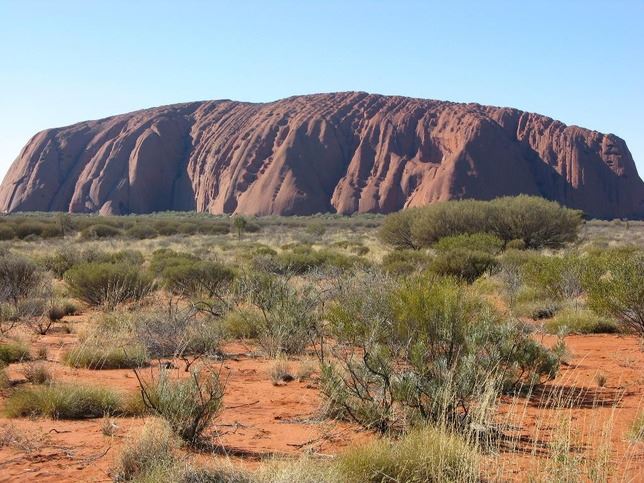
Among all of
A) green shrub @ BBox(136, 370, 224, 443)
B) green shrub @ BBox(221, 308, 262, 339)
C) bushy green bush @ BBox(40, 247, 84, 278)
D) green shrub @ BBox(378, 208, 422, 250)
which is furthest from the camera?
green shrub @ BBox(378, 208, 422, 250)

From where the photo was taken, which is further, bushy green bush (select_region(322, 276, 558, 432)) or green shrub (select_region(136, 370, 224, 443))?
bushy green bush (select_region(322, 276, 558, 432))

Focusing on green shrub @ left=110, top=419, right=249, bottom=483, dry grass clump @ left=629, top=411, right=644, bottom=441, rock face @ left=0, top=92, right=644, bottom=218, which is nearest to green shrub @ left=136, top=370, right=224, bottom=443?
green shrub @ left=110, top=419, right=249, bottom=483

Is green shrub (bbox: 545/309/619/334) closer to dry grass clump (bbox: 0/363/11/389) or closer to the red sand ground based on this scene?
the red sand ground

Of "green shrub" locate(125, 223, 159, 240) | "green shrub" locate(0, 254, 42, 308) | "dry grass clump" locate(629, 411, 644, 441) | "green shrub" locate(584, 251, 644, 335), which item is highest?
"green shrub" locate(584, 251, 644, 335)

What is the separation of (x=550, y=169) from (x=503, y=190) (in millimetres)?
11766

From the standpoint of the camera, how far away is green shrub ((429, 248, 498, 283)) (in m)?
16.6

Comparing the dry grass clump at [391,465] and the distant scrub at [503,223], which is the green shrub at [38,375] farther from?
the distant scrub at [503,223]

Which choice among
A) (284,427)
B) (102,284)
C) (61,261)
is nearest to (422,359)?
(284,427)

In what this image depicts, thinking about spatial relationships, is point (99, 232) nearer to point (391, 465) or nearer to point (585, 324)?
point (585, 324)

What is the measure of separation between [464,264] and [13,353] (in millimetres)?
11225

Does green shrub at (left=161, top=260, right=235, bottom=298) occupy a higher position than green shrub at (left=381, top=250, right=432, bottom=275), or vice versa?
green shrub at (left=381, top=250, right=432, bottom=275)

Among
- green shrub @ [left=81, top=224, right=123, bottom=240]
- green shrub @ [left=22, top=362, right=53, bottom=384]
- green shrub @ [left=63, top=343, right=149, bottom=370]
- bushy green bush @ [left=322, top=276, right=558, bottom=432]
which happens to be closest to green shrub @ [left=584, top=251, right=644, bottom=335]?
bushy green bush @ [left=322, top=276, right=558, bottom=432]

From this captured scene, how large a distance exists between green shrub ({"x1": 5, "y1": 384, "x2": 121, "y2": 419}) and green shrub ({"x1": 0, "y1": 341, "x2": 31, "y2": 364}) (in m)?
2.22

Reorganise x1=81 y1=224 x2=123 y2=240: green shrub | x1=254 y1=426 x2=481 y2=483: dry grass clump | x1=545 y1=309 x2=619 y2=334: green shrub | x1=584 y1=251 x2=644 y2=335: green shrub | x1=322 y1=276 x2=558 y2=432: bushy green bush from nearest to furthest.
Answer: x1=254 y1=426 x2=481 y2=483: dry grass clump < x1=322 y1=276 x2=558 y2=432: bushy green bush < x1=584 y1=251 x2=644 y2=335: green shrub < x1=545 y1=309 x2=619 y2=334: green shrub < x1=81 y1=224 x2=123 y2=240: green shrub
